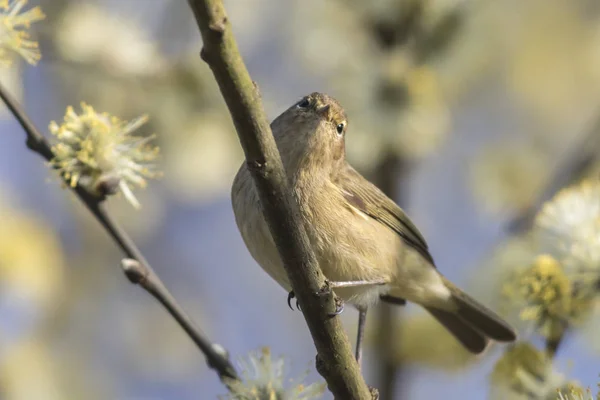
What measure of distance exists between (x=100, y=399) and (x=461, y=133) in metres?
3.44

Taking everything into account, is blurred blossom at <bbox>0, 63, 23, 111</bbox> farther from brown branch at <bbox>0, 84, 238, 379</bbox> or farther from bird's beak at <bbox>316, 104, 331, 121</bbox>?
bird's beak at <bbox>316, 104, 331, 121</bbox>

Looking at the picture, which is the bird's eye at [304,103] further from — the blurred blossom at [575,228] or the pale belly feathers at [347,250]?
the blurred blossom at [575,228]

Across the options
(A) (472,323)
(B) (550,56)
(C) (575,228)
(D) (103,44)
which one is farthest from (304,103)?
(B) (550,56)

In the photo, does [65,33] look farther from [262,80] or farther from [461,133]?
[461,133]

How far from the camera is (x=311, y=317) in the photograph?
2064 mm

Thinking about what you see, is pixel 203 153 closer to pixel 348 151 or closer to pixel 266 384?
pixel 348 151

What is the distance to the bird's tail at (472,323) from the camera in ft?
12.4

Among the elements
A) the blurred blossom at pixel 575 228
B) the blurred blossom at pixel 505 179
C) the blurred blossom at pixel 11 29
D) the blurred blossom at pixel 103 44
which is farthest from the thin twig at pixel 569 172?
the blurred blossom at pixel 11 29

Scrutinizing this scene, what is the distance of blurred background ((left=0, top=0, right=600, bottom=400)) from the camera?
376 cm

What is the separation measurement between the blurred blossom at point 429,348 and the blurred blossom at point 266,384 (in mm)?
1496

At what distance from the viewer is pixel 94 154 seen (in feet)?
7.86

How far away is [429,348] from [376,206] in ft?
3.06

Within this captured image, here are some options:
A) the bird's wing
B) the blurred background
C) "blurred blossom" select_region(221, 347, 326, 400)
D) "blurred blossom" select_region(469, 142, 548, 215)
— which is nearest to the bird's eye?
the bird's wing

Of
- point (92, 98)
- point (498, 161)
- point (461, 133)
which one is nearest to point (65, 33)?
point (92, 98)
